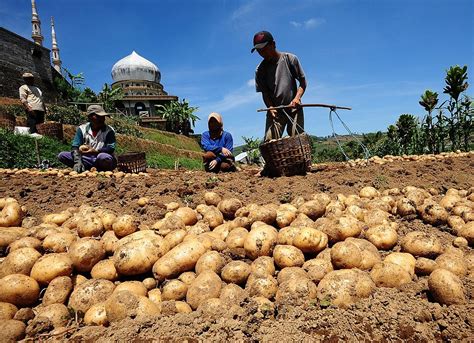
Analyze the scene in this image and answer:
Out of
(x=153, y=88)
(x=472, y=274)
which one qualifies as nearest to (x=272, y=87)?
(x=472, y=274)

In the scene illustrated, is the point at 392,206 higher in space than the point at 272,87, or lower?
lower

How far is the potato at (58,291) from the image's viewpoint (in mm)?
2166

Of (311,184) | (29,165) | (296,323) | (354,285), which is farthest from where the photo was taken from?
(29,165)

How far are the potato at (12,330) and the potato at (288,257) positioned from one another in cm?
165

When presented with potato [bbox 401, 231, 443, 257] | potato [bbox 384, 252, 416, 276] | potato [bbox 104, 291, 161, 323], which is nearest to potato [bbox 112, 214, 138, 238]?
potato [bbox 104, 291, 161, 323]

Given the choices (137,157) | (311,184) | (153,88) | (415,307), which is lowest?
(415,307)

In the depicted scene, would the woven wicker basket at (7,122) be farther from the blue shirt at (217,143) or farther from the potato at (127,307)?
the potato at (127,307)

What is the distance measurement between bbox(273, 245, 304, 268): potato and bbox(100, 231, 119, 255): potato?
1411 mm

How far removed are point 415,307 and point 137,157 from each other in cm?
661

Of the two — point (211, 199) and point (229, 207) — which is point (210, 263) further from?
point (211, 199)

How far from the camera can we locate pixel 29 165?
8.96 meters

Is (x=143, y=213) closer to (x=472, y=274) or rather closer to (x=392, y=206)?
(x=392, y=206)

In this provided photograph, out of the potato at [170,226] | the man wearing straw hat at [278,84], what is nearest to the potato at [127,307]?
the potato at [170,226]

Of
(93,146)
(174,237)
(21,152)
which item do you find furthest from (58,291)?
(21,152)
